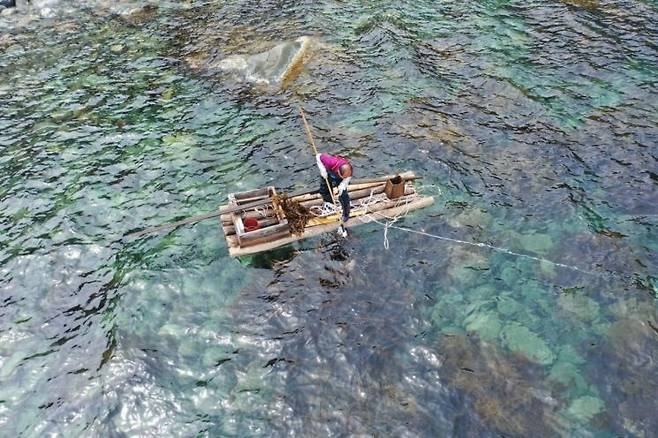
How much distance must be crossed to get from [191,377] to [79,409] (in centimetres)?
274

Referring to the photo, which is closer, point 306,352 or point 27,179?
point 306,352

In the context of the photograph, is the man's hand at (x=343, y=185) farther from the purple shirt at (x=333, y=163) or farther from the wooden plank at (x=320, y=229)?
the wooden plank at (x=320, y=229)

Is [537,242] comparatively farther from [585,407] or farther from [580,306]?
[585,407]

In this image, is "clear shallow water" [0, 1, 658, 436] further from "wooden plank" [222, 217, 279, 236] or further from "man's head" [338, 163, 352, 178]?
Result: "man's head" [338, 163, 352, 178]

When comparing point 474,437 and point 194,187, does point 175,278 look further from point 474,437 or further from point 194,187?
point 474,437

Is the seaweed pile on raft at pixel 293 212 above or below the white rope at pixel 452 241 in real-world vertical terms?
above

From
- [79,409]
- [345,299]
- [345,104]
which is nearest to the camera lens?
[79,409]

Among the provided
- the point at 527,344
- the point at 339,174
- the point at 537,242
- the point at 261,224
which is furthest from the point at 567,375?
the point at 261,224

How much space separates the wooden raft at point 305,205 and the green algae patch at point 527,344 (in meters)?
5.16

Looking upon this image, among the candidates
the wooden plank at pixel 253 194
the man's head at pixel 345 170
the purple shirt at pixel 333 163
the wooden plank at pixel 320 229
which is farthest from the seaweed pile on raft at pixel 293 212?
the man's head at pixel 345 170

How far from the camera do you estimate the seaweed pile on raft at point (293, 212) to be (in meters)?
15.9

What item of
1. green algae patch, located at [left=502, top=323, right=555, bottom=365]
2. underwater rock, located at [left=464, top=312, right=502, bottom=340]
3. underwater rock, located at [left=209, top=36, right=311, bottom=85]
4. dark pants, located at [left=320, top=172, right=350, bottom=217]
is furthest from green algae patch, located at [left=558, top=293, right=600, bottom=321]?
underwater rock, located at [left=209, top=36, right=311, bottom=85]

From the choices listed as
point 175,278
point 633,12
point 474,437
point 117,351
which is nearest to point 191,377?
point 117,351

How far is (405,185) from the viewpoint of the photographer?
57.9 feet
